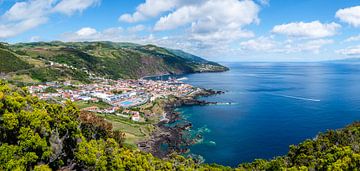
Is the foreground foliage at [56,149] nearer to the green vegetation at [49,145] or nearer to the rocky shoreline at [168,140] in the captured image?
the green vegetation at [49,145]

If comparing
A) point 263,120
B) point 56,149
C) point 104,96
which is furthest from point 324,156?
point 104,96

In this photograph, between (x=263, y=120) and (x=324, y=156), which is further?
(x=263, y=120)

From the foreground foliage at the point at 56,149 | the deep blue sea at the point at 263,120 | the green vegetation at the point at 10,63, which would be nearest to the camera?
the foreground foliage at the point at 56,149

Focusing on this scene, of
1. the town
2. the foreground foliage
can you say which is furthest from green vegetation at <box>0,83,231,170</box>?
the town

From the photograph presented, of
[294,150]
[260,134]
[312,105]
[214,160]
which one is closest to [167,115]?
[260,134]

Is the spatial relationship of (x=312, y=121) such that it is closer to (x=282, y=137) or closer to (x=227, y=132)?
(x=282, y=137)

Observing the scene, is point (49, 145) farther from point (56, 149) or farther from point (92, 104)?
point (92, 104)

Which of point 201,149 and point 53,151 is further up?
point 53,151

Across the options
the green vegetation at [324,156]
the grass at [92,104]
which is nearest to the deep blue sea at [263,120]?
the green vegetation at [324,156]

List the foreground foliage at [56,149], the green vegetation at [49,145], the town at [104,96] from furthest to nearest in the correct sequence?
the town at [104,96] < the foreground foliage at [56,149] < the green vegetation at [49,145]

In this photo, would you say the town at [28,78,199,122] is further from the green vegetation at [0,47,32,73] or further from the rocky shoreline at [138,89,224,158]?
the green vegetation at [0,47,32,73]

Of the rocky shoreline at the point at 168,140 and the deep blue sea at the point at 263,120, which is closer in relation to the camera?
the rocky shoreline at the point at 168,140
